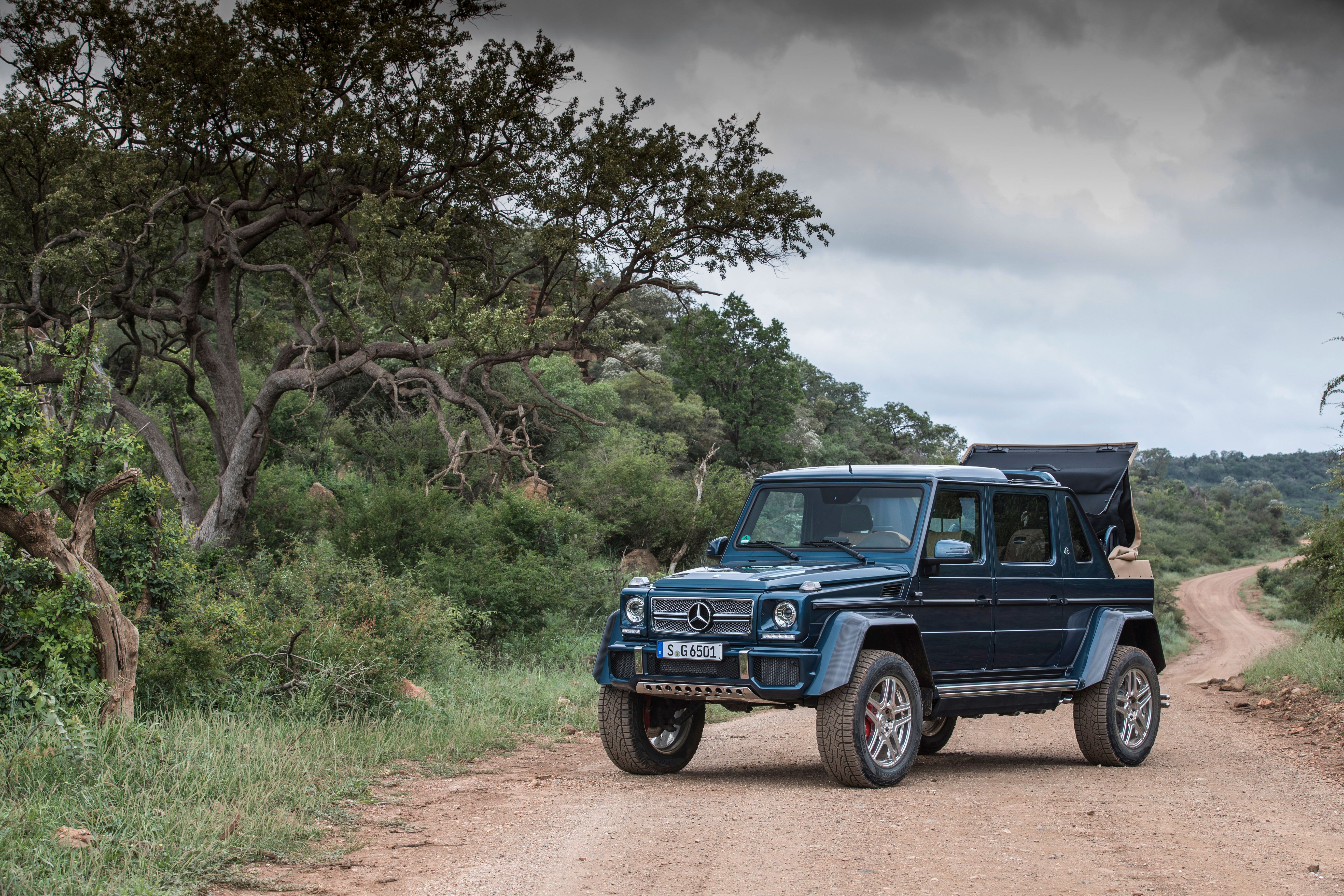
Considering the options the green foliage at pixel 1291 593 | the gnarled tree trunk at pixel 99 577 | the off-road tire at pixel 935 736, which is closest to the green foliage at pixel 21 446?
the gnarled tree trunk at pixel 99 577

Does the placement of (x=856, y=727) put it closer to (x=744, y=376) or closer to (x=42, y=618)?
(x=42, y=618)

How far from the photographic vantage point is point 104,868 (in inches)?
192

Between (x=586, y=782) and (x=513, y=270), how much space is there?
59.3 feet

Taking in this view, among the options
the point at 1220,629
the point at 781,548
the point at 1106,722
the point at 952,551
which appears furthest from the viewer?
the point at 1220,629

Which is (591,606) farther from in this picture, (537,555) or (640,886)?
(640,886)

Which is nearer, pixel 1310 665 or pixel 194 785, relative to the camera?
pixel 194 785

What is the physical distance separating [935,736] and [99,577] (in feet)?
22.5

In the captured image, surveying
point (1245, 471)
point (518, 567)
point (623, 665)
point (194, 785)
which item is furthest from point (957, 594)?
point (1245, 471)

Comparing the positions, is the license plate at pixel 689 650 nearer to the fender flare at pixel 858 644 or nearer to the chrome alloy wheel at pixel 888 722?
the fender flare at pixel 858 644

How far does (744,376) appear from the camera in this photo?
54.2 m

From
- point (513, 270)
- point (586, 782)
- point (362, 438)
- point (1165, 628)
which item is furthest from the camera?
point (1165, 628)

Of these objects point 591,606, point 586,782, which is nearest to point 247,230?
point 591,606

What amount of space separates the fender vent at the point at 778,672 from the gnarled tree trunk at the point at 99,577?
14.0 feet

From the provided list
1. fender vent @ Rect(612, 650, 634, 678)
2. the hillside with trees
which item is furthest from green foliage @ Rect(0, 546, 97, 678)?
fender vent @ Rect(612, 650, 634, 678)
